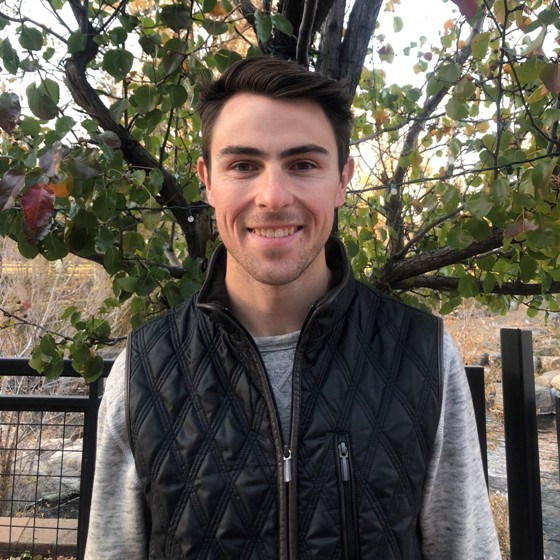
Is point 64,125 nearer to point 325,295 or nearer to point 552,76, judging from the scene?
point 325,295

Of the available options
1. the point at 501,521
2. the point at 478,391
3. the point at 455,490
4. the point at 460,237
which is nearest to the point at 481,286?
the point at 478,391

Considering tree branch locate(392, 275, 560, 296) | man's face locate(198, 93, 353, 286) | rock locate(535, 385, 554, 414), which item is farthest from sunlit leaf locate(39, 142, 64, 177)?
rock locate(535, 385, 554, 414)

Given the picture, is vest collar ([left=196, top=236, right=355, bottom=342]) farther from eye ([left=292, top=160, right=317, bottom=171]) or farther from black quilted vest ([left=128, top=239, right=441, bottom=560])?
eye ([left=292, top=160, right=317, bottom=171])

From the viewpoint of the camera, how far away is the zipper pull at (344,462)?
1.10 meters

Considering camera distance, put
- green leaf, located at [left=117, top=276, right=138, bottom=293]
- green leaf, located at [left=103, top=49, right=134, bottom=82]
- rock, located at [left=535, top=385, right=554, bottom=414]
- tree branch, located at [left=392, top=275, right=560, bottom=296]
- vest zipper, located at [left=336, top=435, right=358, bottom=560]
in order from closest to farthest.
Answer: vest zipper, located at [left=336, top=435, right=358, bottom=560] < green leaf, located at [left=103, top=49, right=134, bottom=82] < green leaf, located at [left=117, top=276, right=138, bottom=293] < tree branch, located at [left=392, top=275, right=560, bottom=296] < rock, located at [left=535, top=385, right=554, bottom=414]

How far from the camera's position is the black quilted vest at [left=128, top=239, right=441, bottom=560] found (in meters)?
1.10

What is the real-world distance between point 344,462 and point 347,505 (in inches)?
3.1

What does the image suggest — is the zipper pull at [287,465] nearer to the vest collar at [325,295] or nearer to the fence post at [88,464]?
the vest collar at [325,295]

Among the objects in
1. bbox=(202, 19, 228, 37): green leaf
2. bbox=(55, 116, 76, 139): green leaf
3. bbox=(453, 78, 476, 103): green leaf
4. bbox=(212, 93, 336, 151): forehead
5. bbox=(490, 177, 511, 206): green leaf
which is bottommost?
bbox=(490, 177, 511, 206): green leaf

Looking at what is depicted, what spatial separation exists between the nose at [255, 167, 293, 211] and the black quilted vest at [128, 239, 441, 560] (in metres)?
0.23

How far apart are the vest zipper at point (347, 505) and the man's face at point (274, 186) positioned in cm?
37

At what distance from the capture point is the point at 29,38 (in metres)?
1.60

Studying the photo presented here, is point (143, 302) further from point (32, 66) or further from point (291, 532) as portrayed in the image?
point (291, 532)

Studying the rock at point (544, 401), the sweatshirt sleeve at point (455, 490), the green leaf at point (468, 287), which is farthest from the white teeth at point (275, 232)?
the rock at point (544, 401)
